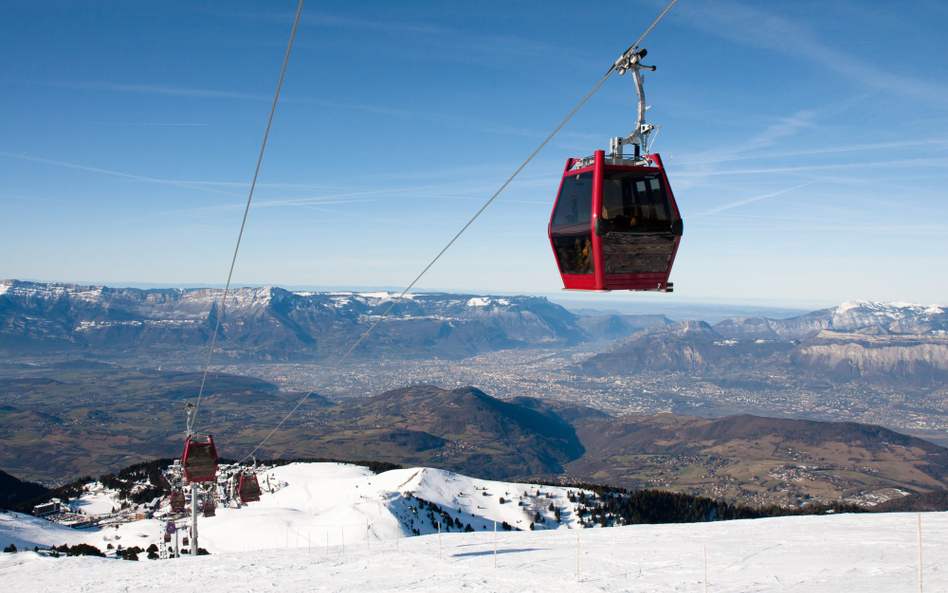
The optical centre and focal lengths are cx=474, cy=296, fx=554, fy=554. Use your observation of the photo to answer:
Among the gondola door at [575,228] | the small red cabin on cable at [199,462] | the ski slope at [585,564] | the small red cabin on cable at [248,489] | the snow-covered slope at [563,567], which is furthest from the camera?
the small red cabin on cable at [248,489]

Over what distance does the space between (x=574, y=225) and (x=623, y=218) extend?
1.47m

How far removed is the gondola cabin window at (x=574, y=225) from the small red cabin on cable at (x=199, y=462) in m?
30.2

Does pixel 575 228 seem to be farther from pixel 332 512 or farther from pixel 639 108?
pixel 332 512

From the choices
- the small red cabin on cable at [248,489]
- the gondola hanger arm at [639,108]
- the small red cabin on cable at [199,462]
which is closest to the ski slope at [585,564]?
the small red cabin on cable at [199,462]

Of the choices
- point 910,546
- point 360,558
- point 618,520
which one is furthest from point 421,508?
point 910,546

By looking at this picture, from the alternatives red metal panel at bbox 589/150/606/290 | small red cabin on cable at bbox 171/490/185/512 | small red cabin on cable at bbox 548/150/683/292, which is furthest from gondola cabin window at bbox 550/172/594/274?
small red cabin on cable at bbox 171/490/185/512

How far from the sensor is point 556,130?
14555 millimetres

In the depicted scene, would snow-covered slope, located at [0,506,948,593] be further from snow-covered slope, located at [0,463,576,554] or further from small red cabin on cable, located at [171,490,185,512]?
snow-covered slope, located at [0,463,576,554]

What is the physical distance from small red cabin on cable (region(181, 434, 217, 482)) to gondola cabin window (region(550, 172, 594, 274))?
99.1 feet

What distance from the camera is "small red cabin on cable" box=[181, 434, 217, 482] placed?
37.6 m

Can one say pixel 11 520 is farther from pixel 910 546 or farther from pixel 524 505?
pixel 910 546

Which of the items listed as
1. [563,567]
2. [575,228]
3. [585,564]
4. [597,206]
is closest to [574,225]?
[575,228]

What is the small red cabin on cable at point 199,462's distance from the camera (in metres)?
37.6

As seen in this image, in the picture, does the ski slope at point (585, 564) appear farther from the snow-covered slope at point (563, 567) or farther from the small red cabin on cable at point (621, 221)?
the small red cabin on cable at point (621, 221)
